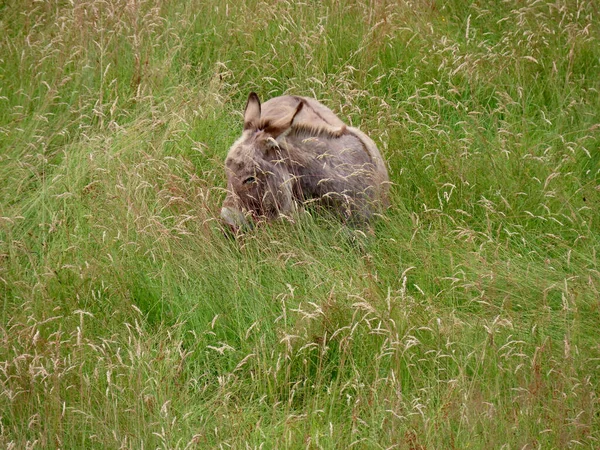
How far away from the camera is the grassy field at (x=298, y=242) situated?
4.12 m

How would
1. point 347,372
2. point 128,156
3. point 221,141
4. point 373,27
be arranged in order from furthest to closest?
point 373,27 < point 221,141 < point 128,156 < point 347,372

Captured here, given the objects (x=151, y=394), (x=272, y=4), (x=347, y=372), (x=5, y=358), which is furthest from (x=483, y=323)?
(x=272, y=4)

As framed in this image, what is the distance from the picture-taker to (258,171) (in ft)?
20.4

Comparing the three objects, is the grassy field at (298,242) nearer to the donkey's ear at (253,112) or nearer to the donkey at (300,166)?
the donkey at (300,166)

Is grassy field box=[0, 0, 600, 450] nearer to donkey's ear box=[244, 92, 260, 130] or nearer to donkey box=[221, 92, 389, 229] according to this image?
donkey box=[221, 92, 389, 229]

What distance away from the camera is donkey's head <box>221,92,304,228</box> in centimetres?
600

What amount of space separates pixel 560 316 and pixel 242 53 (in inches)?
167

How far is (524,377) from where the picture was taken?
164 inches

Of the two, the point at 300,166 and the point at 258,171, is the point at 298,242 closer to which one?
the point at 258,171

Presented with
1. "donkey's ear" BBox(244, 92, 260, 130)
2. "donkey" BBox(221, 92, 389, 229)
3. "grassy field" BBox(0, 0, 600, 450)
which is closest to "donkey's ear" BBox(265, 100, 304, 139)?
"donkey" BBox(221, 92, 389, 229)

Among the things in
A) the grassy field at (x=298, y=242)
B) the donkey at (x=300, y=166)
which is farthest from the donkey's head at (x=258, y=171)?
the grassy field at (x=298, y=242)

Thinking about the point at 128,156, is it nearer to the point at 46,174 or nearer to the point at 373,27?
the point at 46,174

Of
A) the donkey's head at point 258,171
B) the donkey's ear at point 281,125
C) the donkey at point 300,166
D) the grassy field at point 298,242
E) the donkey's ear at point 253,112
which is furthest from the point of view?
the donkey's ear at point 253,112

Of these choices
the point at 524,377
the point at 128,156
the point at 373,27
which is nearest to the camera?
the point at 524,377
